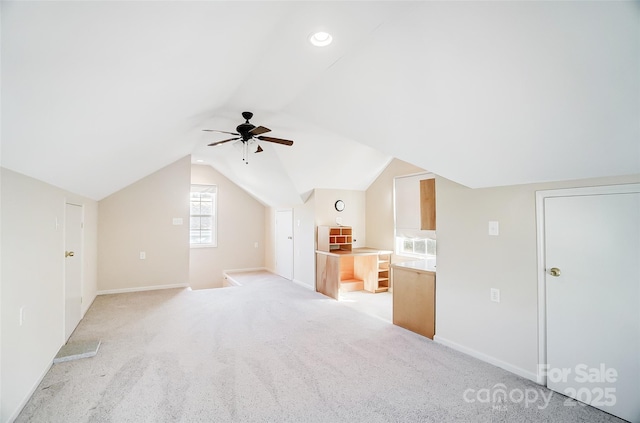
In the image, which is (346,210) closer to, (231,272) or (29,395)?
(231,272)

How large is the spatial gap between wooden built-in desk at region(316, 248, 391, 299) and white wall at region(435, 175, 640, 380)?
7.13 feet

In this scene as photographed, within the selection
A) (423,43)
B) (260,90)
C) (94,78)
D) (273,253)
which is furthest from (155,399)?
(273,253)

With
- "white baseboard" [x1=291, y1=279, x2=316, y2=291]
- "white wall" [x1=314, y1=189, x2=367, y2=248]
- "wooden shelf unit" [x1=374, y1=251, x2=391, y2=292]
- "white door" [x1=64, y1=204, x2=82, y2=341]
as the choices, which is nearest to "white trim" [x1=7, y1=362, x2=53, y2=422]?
Answer: "white door" [x1=64, y1=204, x2=82, y2=341]

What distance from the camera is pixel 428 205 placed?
144 inches

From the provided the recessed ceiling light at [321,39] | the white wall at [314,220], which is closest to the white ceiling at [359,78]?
the recessed ceiling light at [321,39]

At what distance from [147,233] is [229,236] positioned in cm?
233

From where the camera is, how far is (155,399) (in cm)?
233

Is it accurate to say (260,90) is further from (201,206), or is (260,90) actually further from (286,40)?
(201,206)

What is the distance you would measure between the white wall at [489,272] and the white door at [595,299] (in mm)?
140

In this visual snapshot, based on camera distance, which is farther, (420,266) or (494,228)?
(420,266)

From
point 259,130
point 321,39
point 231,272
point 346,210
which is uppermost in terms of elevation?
point 321,39

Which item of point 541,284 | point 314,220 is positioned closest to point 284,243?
point 314,220

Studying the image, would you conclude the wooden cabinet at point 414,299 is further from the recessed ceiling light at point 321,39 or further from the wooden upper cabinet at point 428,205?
the recessed ceiling light at point 321,39

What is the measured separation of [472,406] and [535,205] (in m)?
1.68
